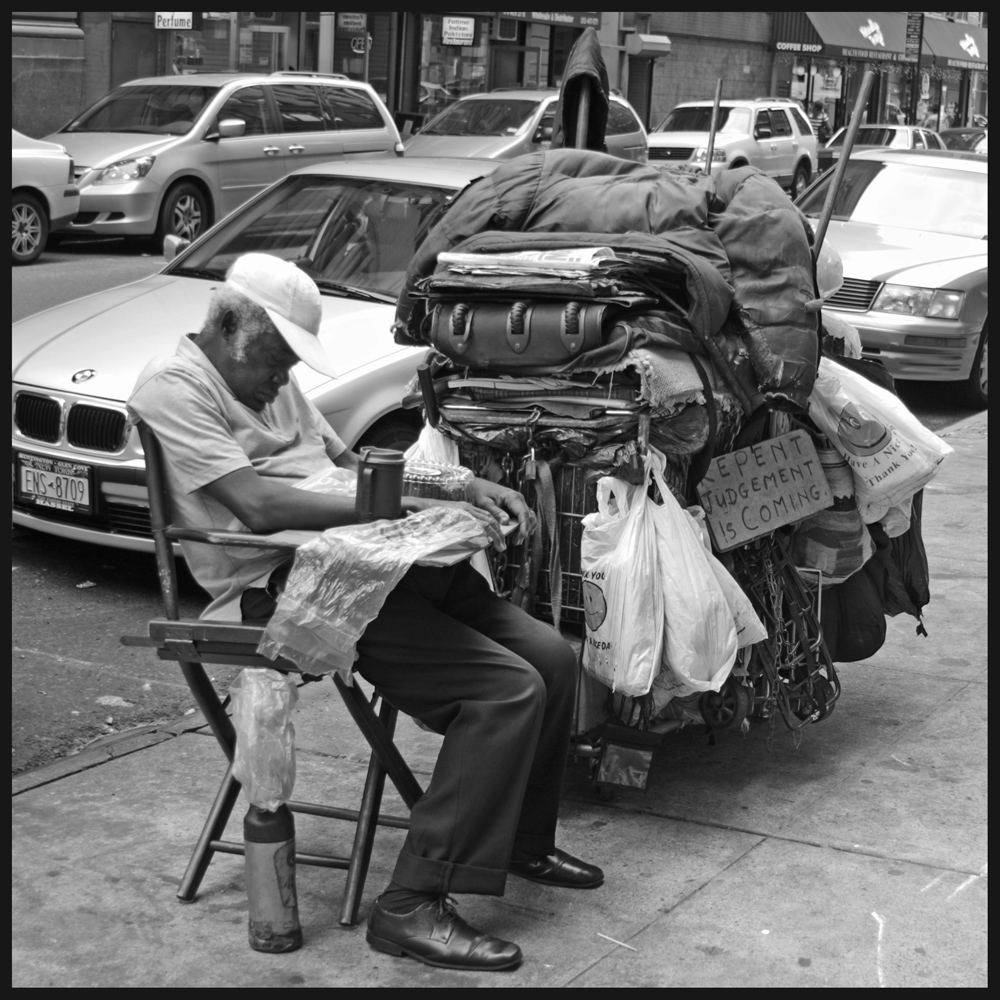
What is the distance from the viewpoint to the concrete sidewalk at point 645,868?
314cm

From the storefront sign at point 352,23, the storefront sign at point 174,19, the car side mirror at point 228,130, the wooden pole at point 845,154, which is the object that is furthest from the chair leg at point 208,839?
the storefront sign at point 352,23

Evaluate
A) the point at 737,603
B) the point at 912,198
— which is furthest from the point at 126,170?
the point at 737,603

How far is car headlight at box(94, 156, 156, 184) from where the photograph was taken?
49.1 feet

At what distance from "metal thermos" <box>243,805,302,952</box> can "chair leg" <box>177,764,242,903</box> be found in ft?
0.77

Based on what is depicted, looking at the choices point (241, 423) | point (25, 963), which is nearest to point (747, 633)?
point (241, 423)

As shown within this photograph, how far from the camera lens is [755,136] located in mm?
26562

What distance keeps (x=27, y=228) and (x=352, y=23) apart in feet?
47.3

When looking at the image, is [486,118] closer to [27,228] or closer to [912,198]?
[27,228]

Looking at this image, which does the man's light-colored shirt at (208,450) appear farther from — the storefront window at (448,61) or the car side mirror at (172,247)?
the storefront window at (448,61)

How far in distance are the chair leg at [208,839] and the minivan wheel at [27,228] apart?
37.0 feet

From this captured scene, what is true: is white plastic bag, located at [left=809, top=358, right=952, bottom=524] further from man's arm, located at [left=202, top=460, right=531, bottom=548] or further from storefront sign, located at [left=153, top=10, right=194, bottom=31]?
storefront sign, located at [left=153, top=10, right=194, bottom=31]

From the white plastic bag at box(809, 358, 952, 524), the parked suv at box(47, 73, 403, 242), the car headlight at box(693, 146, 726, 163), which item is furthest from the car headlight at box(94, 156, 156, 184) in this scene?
the white plastic bag at box(809, 358, 952, 524)

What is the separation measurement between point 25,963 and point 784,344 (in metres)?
2.26

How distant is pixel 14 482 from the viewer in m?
5.96
